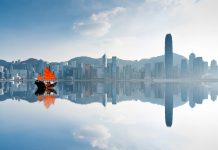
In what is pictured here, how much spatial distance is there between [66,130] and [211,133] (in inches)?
689

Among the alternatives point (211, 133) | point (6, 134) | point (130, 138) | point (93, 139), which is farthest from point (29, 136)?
point (211, 133)

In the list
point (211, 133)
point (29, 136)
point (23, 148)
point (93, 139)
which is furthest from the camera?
point (211, 133)

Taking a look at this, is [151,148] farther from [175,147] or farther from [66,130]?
[66,130]

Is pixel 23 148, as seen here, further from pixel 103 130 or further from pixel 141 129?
pixel 141 129

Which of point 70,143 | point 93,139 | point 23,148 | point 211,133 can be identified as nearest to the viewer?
point 23,148

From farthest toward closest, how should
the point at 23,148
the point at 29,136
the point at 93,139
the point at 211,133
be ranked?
1. the point at 211,133
2. the point at 29,136
3. the point at 93,139
4. the point at 23,148

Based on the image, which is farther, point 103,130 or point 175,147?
point 103,130

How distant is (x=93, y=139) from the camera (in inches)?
Result: 977

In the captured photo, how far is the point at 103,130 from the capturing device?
→ 29562mm

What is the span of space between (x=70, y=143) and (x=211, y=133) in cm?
1706

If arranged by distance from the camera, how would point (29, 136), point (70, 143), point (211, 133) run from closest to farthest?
1. point (70, 143)
2. point (29, 136)
3. point (211, 133)

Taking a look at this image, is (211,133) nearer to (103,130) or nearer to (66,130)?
(103,130)

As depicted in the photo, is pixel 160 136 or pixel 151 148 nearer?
pixel 151 148

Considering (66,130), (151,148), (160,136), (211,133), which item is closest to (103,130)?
(66,130)
